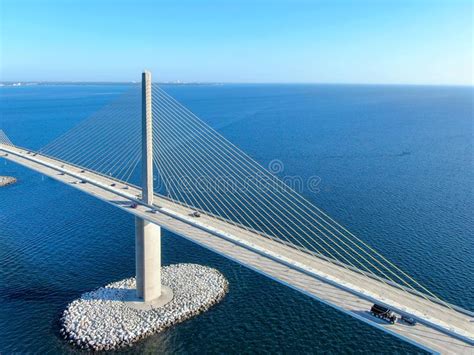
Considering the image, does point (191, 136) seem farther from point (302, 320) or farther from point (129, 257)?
point (302, 320)

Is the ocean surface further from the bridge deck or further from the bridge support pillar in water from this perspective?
the bridge deck

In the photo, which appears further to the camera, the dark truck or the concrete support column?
the concrete support column

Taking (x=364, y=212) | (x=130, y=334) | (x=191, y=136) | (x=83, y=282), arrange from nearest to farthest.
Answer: (x=130, y=334) < (x=83, y=282) < (x=364, y=212) < (x=191, y=136)

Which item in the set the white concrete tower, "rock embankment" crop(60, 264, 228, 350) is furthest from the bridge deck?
"rock embankment" crop(60, 264, 228, 350)

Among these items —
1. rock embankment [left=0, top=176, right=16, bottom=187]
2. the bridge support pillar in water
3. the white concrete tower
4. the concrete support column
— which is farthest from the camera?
rock embankment [left=0, top=176, right=16, bottom=187]

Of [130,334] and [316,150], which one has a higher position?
[316,150]

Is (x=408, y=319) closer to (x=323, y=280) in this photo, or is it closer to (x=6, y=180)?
(x=323, y=280)

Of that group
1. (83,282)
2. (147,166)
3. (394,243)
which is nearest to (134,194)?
(147,166)

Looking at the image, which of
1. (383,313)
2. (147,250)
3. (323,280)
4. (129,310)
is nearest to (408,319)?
(383,313)
